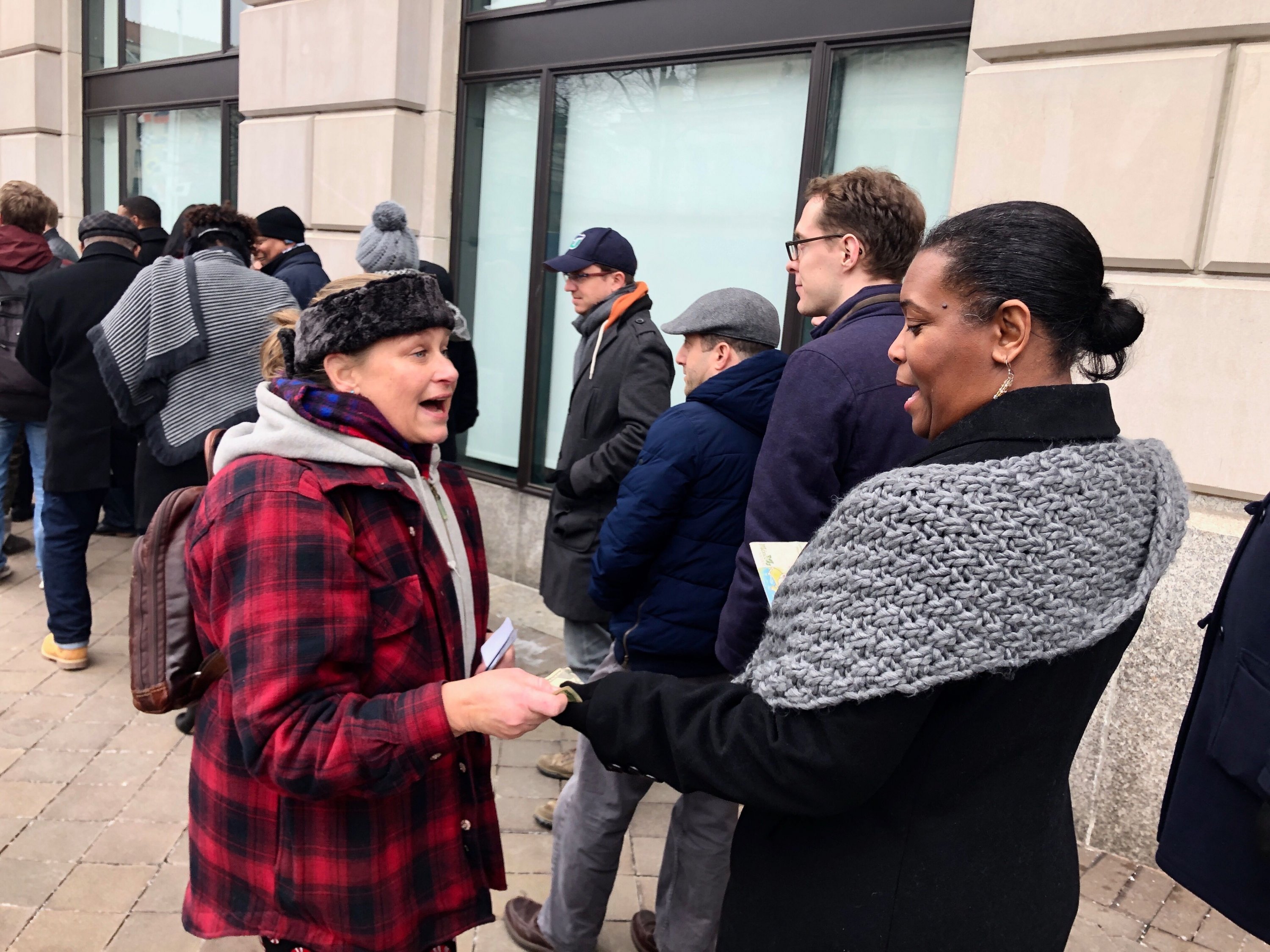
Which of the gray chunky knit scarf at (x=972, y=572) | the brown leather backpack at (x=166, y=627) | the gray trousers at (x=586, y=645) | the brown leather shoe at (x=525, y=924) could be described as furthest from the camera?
the gray trousers at (x=586, y=645)

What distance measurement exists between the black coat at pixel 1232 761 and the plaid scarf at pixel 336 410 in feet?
5.84

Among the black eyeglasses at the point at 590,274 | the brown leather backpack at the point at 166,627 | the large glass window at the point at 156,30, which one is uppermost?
the large glass window at the point at 156,30

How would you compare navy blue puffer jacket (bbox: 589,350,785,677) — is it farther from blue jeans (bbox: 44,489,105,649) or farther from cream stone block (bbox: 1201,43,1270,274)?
blue jeans (bbox: 44,489,105,649)

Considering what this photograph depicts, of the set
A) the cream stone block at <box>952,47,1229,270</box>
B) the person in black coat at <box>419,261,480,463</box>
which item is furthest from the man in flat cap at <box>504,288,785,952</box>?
the person in black coat at <box>419,261,480,463</box>

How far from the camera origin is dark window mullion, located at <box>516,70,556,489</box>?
20.1 feet

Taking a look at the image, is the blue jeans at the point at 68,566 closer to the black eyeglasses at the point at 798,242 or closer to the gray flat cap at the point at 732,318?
the gray flat cap at the point at 732,318

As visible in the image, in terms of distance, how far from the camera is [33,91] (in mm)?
10492

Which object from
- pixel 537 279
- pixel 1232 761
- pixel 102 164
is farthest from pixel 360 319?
pixel 102 164

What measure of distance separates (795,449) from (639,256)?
3.69 meters

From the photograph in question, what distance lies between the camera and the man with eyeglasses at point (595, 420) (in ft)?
12.4

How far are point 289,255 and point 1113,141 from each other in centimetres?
392

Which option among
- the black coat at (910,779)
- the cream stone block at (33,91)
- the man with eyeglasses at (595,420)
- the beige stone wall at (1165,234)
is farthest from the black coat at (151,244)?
the black coat at (910,779)

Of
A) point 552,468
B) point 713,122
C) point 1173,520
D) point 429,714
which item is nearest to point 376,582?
point 429,714

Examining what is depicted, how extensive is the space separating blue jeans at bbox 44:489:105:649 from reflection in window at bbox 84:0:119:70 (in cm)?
727
